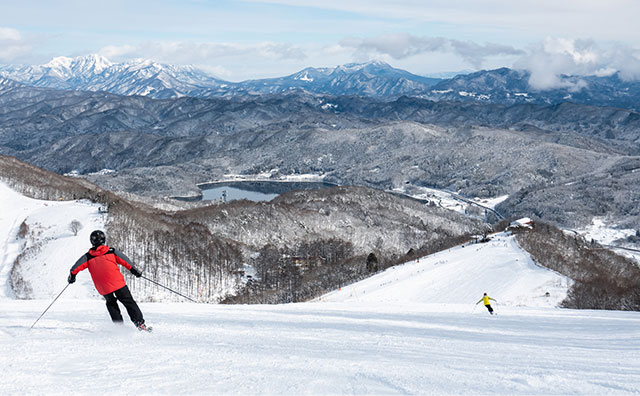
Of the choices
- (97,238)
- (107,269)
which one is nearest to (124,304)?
(107,269)

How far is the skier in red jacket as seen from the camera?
10.9 meters

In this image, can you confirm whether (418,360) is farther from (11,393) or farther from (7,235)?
(7,235)

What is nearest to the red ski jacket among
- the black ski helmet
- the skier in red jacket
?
the skier in red jacket

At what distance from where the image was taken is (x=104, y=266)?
1094 centimetres

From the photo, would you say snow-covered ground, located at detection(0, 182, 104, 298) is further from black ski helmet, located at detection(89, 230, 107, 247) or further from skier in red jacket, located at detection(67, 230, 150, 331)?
black ski helmet, located at detection(89, 230, 107, 247)

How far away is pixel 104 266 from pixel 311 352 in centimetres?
514

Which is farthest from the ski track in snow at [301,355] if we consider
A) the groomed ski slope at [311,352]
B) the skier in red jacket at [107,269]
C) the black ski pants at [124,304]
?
the skier in red jacket at [107,269]

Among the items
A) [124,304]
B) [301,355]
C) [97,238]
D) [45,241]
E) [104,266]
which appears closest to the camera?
[301,355]

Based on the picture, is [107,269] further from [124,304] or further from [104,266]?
[124,304]

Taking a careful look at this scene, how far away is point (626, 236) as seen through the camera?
117 meters

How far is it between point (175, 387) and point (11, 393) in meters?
2.44

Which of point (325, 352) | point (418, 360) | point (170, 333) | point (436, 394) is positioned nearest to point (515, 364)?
point (418, 360)

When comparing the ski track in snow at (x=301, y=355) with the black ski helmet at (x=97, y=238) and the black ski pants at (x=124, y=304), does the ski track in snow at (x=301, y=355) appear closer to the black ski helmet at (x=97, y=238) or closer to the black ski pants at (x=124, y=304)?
the black ski pants at (x=124, y=304)

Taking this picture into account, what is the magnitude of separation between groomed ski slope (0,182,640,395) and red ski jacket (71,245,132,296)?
1.17 meters
